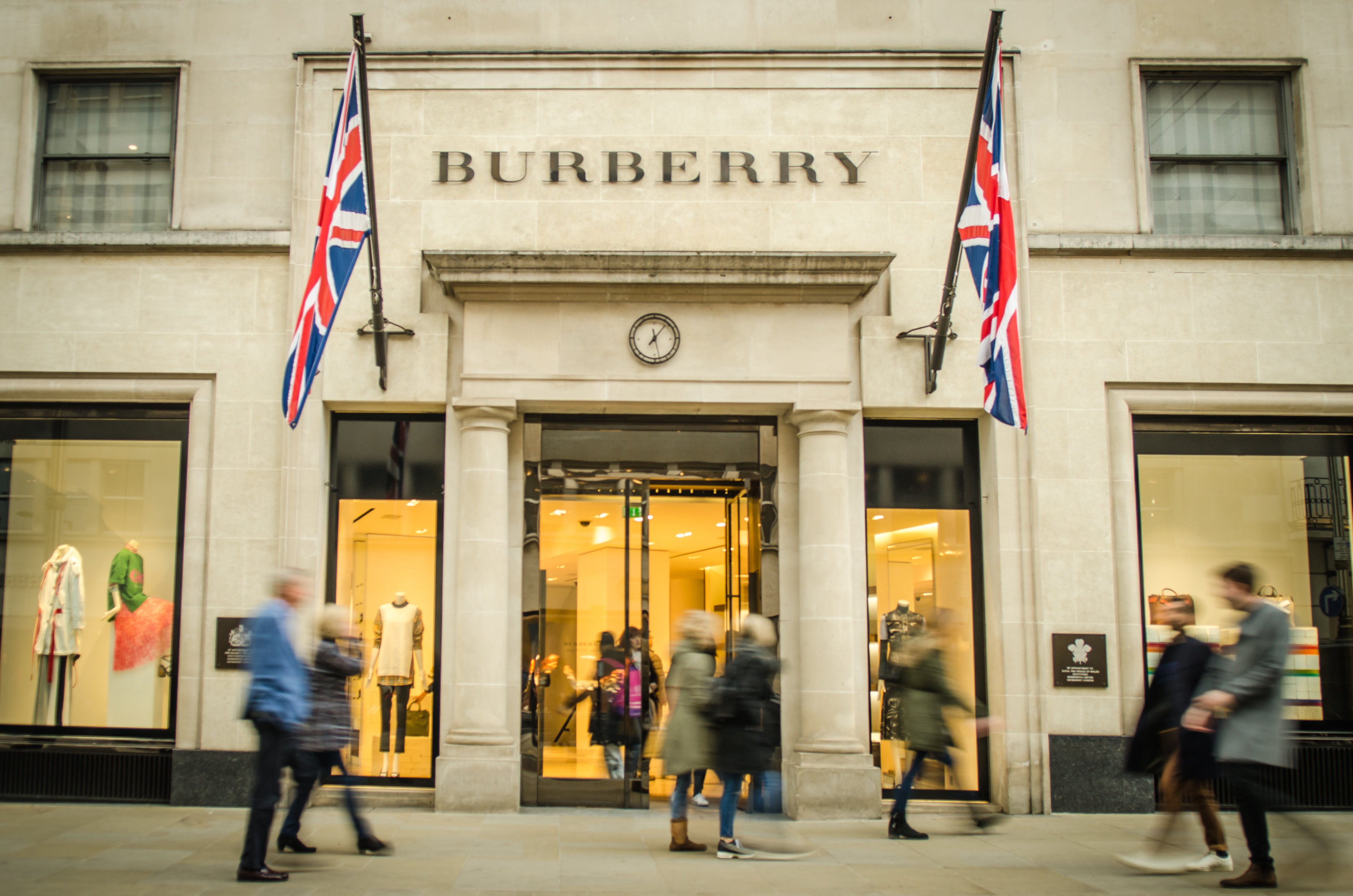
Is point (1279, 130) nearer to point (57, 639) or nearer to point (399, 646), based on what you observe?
point (399, 646)

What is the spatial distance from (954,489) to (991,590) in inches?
46.0

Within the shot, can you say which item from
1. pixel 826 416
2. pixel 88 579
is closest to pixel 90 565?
pixel 88 579

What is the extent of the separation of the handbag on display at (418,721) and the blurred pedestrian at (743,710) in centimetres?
425

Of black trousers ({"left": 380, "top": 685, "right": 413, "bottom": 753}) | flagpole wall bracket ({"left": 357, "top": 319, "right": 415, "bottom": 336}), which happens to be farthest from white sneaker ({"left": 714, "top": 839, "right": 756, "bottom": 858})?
flagpole wall bracket ({"left": 357, "top": 319, "right": 415, "bottom": 336})

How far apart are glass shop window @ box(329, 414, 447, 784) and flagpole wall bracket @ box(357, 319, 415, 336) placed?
938mm

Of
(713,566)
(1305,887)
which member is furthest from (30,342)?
(1305,887)

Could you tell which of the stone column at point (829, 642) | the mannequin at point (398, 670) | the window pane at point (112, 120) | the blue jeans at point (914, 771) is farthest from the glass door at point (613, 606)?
the window pane at point (112, 120)

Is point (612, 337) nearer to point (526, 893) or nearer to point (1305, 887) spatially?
point (526, 893)

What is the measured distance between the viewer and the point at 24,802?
34.8ft

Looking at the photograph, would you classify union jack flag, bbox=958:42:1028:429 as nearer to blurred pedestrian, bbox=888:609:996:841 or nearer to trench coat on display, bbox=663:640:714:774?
blurred pedestrian, bbox=888:609:996:841

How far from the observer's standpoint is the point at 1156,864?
7.73m

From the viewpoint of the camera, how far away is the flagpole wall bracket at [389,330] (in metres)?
10.9

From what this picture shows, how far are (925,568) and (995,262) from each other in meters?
3.48

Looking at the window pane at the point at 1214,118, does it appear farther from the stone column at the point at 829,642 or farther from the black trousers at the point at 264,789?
the black trousers at the point at 264,789
